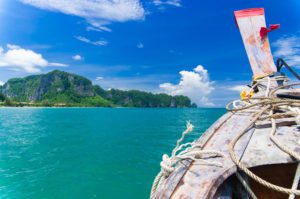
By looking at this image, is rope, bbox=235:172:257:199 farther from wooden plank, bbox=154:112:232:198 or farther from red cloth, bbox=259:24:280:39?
red cloth, bbox=259:24:280:39

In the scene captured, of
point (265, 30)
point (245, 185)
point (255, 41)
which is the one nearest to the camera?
point (245, 185)

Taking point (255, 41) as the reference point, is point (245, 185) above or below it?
below

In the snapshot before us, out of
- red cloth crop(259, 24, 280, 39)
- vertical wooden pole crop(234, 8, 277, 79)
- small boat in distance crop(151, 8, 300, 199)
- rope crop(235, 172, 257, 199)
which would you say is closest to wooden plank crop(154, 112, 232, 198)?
small boat in distance crop(151, 8, 300, 199)

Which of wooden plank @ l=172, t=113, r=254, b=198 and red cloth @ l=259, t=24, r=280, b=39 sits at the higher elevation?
red cloth @ l=259, t=24, r=280, b=39

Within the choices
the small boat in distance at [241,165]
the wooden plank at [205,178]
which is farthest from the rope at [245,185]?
the wooden plank at [205,178]

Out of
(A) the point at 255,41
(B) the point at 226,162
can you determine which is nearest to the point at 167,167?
(B) the point at 226,162

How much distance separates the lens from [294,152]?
68.4 inches

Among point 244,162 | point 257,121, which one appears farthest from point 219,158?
point 257,121

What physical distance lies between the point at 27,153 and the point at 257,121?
17425 mm

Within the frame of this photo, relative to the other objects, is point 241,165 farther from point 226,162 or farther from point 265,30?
point 265,30

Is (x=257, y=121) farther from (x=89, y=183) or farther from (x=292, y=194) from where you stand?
(x=89, y=183)

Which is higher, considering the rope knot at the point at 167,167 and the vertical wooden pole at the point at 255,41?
the vertical wooden pole at the point at 255,41

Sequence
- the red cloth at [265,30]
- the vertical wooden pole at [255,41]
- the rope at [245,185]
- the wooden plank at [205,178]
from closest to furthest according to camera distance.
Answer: the wooden plank at [205,178], the rope at [245,185], the vertical wooden pole at [255,41], the red cloth at [265,30]

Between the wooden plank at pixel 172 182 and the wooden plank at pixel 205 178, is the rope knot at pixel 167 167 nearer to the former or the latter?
the wooden plank at pixel 172 182
